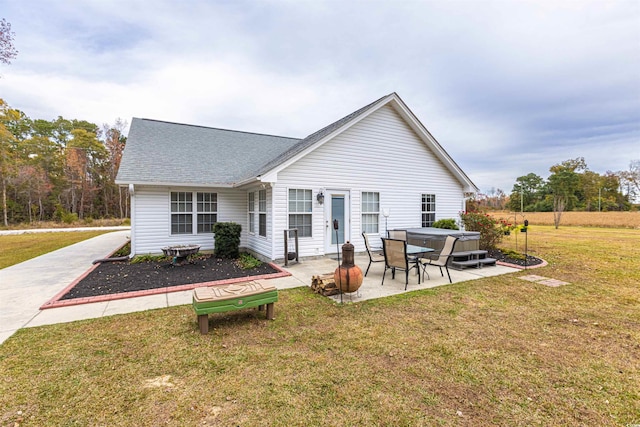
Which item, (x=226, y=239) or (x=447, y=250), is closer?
(x=447, y=250)

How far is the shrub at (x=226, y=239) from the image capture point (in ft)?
29.3

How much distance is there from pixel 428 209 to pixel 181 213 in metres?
9.37

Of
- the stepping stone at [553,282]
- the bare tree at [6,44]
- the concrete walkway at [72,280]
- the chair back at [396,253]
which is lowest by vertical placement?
the concrete walkway at [72,280]

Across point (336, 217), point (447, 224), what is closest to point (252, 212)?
point (336, 217)

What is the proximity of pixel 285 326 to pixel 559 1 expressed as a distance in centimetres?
1153

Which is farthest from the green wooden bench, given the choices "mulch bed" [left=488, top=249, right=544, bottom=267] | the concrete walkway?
"mulch bed" [left=488, top=249, right=544, bottom=267]

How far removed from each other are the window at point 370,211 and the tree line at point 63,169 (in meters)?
32.9

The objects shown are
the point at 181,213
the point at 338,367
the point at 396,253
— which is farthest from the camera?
the point at 181,213

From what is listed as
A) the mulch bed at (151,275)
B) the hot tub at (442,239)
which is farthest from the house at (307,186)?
the hot tub at (442,239)

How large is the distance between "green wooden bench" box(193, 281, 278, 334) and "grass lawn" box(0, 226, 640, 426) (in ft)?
0.90

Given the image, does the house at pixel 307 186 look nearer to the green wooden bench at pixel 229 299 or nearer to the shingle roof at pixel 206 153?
the shingle roof at pixel 206 153

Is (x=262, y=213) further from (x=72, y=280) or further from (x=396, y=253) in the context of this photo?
(x=72, y=280)

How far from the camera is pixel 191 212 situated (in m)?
9.64

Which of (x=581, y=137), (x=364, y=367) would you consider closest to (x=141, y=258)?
(x=364, y=367)
